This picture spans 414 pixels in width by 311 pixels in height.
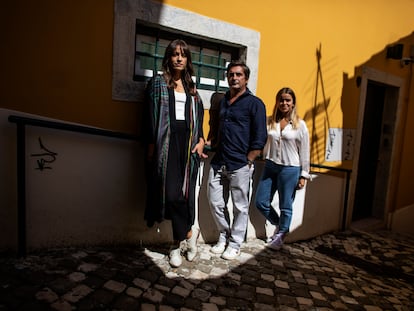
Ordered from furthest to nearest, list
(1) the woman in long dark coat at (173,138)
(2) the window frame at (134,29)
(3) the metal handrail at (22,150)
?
(2) the window frame at (134,29)
(1) the woman in long dark coat at (173,138)
(3) the metal handrail at (22,150)

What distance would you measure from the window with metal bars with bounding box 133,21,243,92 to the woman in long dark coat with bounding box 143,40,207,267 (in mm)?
409

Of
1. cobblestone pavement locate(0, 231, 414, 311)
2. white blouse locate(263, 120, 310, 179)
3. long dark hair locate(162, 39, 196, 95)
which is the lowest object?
cobblestone pavement locate(0, 231, 414, 311)

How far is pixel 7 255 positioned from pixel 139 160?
1277 mm

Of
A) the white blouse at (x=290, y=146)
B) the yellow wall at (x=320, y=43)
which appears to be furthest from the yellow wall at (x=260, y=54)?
the white blouse at (x=290, y=146)

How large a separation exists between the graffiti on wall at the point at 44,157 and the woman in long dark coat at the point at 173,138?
2.49 ft

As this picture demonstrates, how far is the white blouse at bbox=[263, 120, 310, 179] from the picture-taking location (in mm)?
3484

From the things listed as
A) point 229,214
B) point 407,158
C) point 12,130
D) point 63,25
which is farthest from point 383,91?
point 12,130

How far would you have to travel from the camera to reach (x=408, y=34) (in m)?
5.81

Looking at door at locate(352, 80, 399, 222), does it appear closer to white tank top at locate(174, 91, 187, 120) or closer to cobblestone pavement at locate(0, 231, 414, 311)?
cobblestone pavement at locate(0, 231, 414, 311)

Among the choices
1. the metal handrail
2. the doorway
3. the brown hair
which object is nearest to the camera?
the metal handrail

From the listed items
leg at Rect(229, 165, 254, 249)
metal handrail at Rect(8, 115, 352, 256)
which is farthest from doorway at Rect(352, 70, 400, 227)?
metal handrail at Rect(8, 115, 352, 256)

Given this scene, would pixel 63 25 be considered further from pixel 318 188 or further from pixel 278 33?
pixel 318 188

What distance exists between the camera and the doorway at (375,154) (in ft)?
19.3

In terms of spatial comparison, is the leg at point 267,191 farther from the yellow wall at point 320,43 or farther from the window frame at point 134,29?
the window frame at point 134,29
